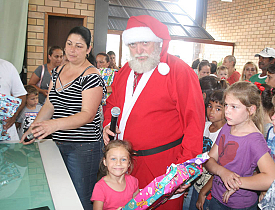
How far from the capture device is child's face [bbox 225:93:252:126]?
155 centimetres

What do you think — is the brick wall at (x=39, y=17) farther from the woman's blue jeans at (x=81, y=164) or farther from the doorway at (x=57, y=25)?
the woman's blue jeans at (x=81, y=164)

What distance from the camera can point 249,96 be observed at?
5.16ft

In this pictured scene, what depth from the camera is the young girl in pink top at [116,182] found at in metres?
1.52

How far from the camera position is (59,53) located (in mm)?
3789

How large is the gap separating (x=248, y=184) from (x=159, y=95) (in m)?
0.69

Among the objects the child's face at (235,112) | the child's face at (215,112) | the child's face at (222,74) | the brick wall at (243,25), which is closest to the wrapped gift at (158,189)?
the child's face at (235,112)

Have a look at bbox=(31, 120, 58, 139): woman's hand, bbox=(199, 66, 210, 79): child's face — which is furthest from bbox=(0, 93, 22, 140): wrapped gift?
bbox=(199, 66, 210, 79): child's face

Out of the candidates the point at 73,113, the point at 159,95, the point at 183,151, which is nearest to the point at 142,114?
the point at 159,95

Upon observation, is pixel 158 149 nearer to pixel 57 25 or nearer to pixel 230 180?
pixel 230 180

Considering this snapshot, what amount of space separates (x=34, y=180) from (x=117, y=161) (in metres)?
0.51

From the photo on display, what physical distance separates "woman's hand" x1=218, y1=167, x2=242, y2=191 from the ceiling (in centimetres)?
580

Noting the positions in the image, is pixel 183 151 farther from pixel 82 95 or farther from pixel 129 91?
pixel 82 95

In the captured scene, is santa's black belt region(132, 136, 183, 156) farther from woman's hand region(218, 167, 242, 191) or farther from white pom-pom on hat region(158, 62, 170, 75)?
white pom-pom on hat region(158, 62, 170, 75)

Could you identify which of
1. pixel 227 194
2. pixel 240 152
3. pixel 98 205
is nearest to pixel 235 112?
pixel 240 152
